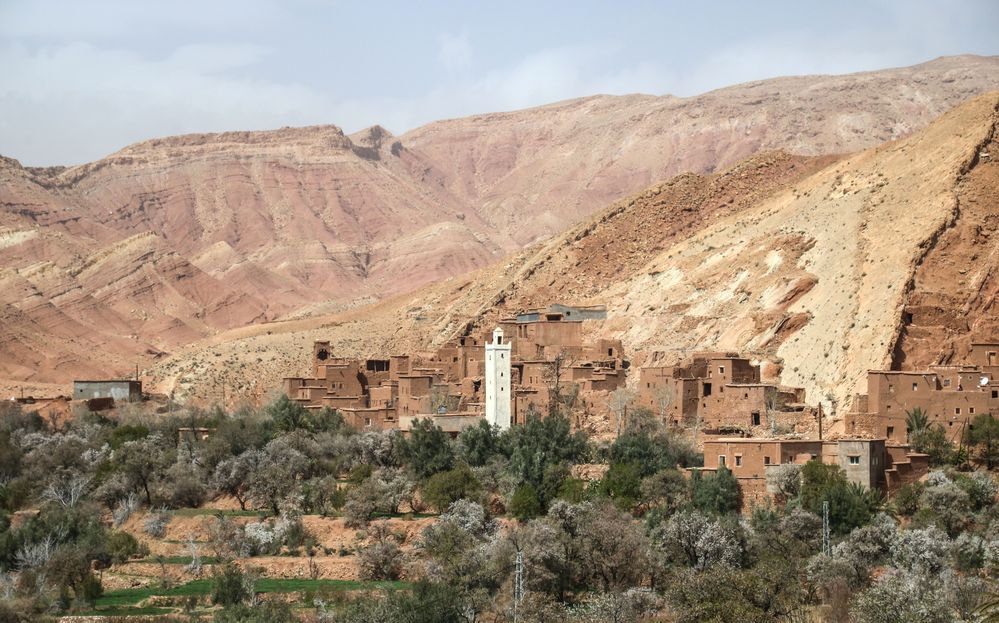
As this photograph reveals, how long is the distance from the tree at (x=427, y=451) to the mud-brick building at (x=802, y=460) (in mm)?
8752

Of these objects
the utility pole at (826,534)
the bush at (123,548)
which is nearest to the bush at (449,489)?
the bush at (123,548)

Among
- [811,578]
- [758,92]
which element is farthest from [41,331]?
[758,92]

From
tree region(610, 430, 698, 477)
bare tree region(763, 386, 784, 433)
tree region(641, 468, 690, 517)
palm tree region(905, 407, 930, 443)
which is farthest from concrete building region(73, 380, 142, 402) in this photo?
palm tree region(905, 407, 930, 443)

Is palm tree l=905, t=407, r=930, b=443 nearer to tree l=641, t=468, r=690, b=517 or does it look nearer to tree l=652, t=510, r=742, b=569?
tree l=641, t=468, r=690, b=517

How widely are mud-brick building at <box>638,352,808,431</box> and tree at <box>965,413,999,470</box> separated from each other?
5.00 meters

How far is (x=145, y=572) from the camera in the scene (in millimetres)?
43969

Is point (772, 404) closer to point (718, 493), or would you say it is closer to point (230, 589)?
point (718, 493)

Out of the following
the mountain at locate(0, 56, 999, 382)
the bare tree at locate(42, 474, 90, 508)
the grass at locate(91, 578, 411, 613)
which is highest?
the mountain at locate(0, 56, 999, 382)

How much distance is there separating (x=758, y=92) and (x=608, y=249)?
348ft

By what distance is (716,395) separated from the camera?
4828 cm

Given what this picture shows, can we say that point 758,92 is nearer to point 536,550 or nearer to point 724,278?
point 724,278

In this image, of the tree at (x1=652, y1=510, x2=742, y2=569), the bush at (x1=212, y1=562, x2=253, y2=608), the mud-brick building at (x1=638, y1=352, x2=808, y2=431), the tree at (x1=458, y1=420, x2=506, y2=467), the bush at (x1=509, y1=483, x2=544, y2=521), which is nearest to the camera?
the tree at (x1=652, y1=510, x2=742, y2=569)

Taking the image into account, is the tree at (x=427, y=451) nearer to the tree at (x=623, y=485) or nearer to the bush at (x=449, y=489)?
the bush at (x=449, y=489)

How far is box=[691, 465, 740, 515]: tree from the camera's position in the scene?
4200 cm
